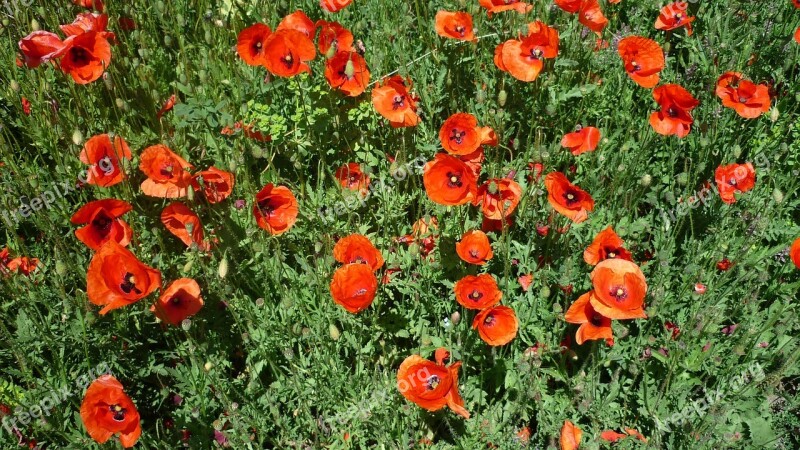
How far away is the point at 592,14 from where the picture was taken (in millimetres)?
3219

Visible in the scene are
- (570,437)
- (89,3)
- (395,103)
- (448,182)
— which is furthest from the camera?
(89,3)

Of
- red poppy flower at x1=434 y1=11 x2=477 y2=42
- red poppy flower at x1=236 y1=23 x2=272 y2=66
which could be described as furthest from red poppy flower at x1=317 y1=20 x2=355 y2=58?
red poppy flower at x1=434 y1=11 x2=477 y2=42

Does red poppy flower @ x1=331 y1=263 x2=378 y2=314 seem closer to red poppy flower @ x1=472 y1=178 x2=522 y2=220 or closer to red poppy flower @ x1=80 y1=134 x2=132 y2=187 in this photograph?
red poppy flower @ x1=472 y1=178 x2=522 y2=220

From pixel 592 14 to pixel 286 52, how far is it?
4.97 feet

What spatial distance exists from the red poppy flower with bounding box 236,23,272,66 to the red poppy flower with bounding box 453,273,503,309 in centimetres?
147

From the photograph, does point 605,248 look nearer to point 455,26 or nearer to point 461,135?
point 461,135

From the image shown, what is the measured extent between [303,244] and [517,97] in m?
1.45

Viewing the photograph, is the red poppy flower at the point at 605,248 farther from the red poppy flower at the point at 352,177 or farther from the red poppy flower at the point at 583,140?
the red poppy flower at the point at 352,177

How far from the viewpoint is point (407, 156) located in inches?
138

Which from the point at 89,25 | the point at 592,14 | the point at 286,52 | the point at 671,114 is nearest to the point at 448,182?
the point at 286,52

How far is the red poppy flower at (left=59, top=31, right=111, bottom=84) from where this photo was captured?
3021 mm

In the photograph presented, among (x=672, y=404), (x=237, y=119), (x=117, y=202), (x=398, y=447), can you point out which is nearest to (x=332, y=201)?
(x=237, y=119)

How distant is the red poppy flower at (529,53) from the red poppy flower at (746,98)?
871 mm

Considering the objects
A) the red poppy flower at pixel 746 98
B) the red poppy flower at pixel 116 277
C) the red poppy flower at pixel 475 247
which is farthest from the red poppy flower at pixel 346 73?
the red poppy flower at pixel 746 98
